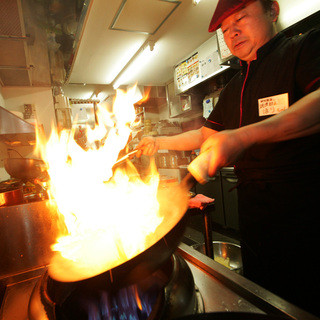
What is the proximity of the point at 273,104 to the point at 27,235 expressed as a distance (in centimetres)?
164

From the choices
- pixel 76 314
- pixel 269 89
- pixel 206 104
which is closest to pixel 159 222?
pixel 76 314

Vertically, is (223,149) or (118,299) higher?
(223,149)

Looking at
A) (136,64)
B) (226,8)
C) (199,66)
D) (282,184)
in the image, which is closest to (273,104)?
(282,184)

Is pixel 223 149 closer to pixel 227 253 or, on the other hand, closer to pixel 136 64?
pixel 227 253

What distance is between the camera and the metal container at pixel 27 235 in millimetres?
1152

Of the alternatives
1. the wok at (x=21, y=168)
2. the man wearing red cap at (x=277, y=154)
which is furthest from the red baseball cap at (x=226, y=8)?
the wok at (x=21, y=168)

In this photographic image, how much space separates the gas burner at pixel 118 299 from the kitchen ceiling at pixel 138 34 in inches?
128

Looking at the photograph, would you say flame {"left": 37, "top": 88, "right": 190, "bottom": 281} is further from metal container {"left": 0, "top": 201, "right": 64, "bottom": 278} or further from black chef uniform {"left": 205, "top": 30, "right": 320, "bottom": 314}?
black chef uniform {"left": 205, "top": 30, "right": 320, "bottom": 314}

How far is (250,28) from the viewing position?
1339mm

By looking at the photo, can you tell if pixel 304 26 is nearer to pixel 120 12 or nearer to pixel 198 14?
pixel 198 14

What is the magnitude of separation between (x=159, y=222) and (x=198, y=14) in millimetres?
3571

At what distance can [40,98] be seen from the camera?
15.0 ft

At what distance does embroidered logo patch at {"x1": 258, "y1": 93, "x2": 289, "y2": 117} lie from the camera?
1.18 m

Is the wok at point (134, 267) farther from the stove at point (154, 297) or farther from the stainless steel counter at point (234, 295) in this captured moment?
the stainless steel counter at point (234, 295)
